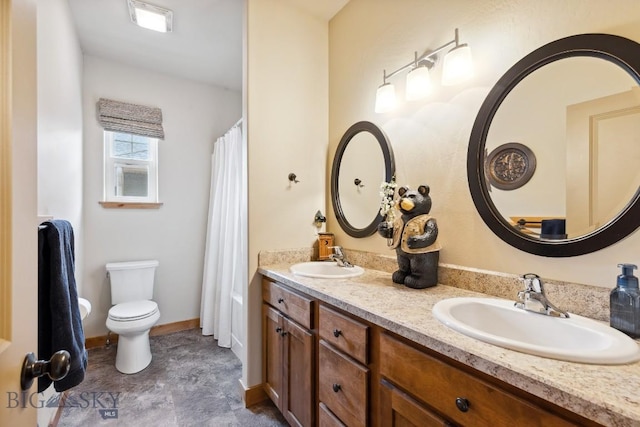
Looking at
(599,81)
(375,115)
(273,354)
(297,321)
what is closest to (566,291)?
(599,81)

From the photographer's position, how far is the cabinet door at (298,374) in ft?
4.54

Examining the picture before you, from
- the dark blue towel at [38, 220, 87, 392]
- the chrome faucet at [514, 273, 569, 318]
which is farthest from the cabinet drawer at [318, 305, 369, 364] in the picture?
the dark blue towel at [38, 220, 87, 392]

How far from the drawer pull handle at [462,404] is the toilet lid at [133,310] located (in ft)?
7.55

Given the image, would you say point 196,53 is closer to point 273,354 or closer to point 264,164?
point 264,164

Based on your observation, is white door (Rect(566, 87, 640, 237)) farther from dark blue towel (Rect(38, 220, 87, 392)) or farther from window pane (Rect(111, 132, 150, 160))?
window pane (Rect(111, 132, 150, 160))

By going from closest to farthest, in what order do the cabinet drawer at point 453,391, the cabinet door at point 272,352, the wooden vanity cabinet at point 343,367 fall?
the cabinet drawer at point 453,391, the wooden vanity cabinet at point 343,367, the cabinet door at point 272,352

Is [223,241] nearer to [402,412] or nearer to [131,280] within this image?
[131,280]

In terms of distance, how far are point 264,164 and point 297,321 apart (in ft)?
3.37

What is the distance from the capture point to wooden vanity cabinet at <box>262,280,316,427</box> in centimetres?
140

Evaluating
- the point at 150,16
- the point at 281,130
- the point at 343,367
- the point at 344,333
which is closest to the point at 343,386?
the point at 343,367

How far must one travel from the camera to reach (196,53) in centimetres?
260

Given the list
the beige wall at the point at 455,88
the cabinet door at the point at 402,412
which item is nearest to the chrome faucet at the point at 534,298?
the beige wall at the point at 455,88

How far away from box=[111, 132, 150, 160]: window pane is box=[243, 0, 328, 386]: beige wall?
5.48 feet

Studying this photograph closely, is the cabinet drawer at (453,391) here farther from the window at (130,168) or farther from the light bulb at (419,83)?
the window at (130,168)
